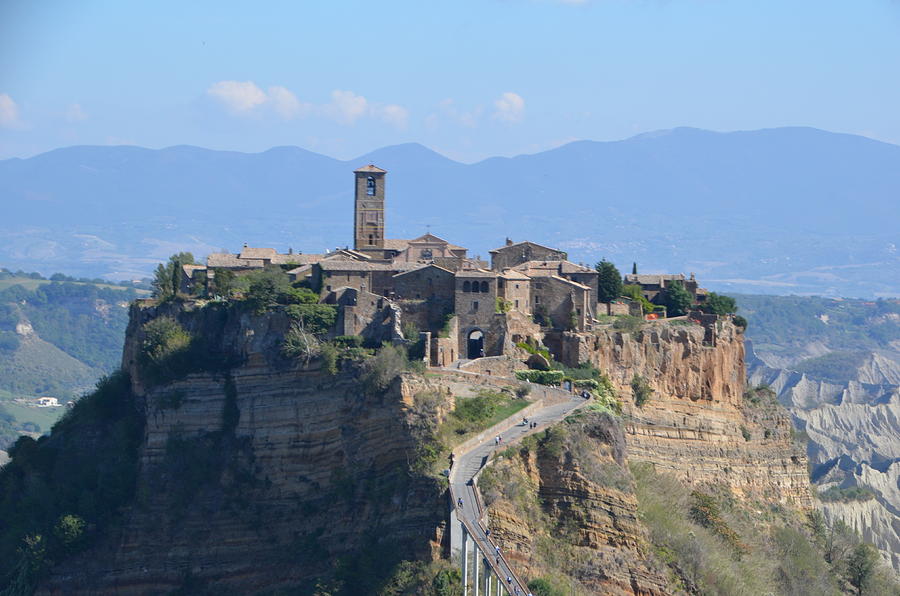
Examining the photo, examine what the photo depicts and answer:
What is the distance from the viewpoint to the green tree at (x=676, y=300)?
72562mm

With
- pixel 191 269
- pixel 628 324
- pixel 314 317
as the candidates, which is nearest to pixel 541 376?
pixel 314 317

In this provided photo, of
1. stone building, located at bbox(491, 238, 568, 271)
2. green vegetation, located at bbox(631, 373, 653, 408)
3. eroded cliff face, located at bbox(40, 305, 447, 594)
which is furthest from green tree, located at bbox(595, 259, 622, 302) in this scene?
eroded cliff face, located at bbox(40, 305, 447, 594)

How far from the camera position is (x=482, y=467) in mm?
49219

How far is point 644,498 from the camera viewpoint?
55.1m

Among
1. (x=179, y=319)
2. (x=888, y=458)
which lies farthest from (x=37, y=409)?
(x=179, y=319)

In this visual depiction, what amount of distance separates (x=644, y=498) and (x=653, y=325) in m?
13.7

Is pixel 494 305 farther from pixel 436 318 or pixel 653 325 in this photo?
pixel 653 325

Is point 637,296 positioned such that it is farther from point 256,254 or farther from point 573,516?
point 573,516

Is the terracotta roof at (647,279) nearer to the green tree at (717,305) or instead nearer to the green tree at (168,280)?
the green tree at (717,305)

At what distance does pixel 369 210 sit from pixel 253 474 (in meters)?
18.8

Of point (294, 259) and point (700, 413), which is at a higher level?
point (294, 259)

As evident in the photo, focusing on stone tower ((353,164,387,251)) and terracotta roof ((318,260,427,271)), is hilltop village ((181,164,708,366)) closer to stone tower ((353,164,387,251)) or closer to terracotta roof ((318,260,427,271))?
terracotta roof ((318,260,427,271))

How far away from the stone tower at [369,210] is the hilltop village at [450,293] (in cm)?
266

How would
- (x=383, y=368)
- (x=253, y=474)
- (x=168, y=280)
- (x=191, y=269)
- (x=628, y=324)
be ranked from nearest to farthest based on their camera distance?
(x=383, y=368), (x=253, y=474), (x=628, y=324), (x=168, y=280), (x=191, y=269)
